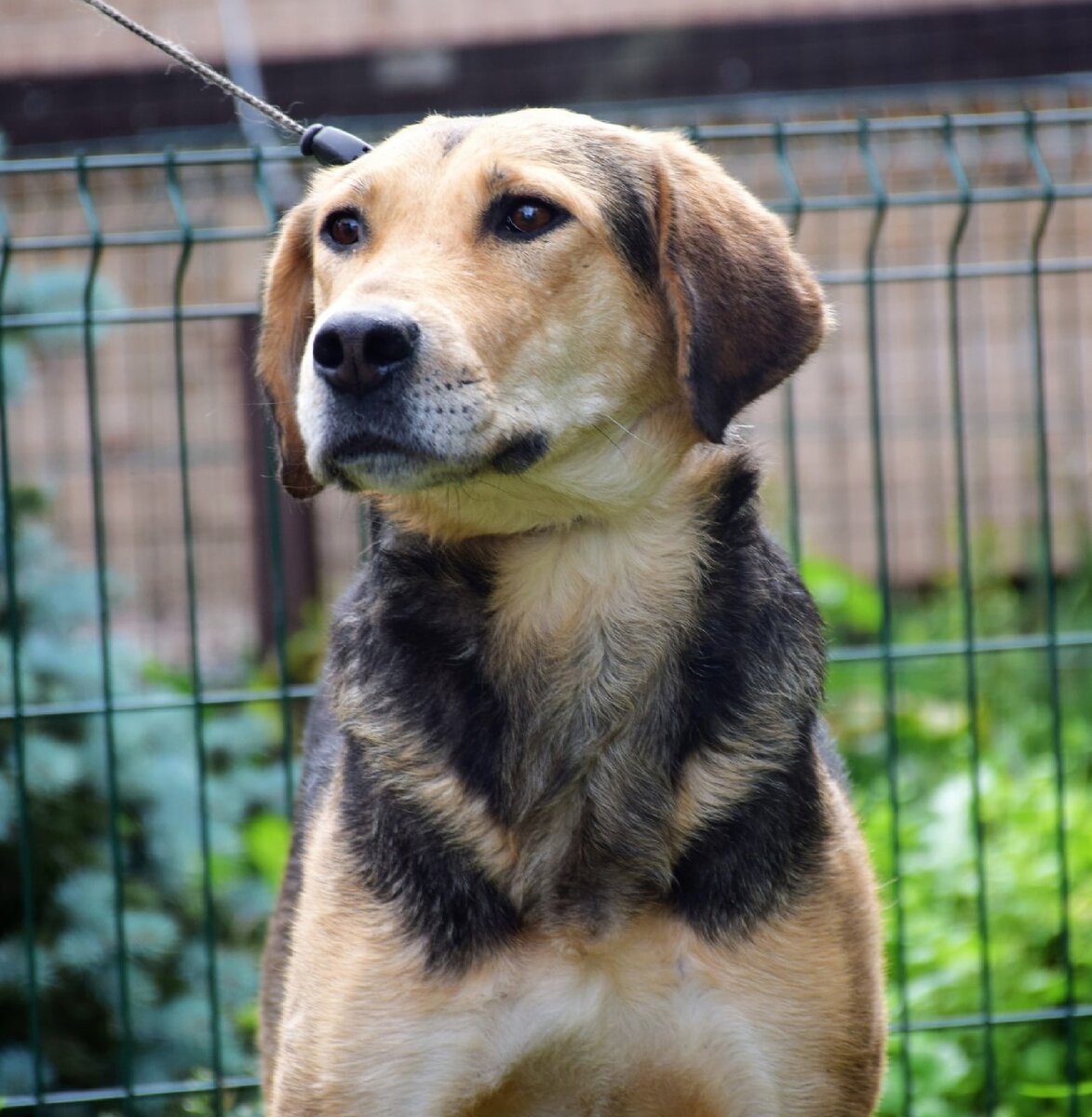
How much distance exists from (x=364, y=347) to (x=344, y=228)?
516mm

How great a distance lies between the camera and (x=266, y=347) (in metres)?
3.31

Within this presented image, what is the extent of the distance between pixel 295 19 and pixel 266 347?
649cm

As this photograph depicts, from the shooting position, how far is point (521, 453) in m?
2.77

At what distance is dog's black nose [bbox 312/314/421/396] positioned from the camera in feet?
8.36

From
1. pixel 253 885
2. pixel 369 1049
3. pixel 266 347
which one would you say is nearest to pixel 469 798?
pixel 369 1049

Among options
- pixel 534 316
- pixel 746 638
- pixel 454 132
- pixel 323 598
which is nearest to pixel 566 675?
pixel 746 638


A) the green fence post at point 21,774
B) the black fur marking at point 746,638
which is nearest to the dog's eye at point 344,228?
the black fur marking at point 746,638

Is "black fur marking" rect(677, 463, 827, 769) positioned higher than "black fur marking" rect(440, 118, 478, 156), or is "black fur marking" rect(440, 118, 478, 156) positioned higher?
"black fur marking" rect(440, 118, 478, 156)

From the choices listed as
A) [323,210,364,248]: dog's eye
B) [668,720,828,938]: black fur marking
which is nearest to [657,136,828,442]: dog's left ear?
[323,210,364,248]: dog's eye

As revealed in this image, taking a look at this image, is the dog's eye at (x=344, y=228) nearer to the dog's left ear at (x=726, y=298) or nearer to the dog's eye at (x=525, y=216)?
the dog's eye at (x=525, y=216)

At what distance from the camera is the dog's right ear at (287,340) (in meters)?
3.29

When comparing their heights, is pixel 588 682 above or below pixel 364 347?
below

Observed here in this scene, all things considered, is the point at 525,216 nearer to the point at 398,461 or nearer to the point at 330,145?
the point at 398,461

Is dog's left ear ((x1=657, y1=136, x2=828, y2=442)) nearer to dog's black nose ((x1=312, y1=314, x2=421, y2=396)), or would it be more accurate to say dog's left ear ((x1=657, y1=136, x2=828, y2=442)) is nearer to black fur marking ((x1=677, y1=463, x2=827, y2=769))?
black fur marking ((x1=677, y1=463, x2=827, y2=769))
